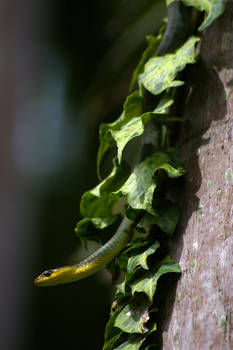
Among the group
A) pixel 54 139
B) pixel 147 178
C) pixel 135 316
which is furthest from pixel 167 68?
pixel 54 139

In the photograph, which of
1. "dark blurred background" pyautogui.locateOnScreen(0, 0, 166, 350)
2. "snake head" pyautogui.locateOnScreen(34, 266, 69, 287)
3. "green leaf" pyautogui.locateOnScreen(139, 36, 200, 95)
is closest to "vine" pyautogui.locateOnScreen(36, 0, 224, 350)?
"green leaf" pyautogui.locateOnScreen(139, 36, 200, 95)

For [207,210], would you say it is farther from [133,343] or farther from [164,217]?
[133,343]

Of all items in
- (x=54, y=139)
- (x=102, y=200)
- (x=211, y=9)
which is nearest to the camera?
(x=211, y=9)

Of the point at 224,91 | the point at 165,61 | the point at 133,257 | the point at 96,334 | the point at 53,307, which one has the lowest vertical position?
the point at 96,334

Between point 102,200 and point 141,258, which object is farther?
point 102,200

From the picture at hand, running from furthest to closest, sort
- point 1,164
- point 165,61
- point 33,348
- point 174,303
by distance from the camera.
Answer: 1. point 1,164
2. point 33,348
3. point 165,61
4. point 174,303

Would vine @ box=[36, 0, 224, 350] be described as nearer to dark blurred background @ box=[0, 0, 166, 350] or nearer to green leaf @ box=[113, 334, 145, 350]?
green leaf @ box=[113, 334, 145, 350]

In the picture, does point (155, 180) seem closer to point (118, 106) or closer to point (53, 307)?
point (118, 106)

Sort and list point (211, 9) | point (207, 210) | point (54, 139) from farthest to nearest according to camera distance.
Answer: point (54, 139) < point (211, 9) < point (207, 210)

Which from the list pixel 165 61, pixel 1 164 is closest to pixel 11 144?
pixel 1 164
